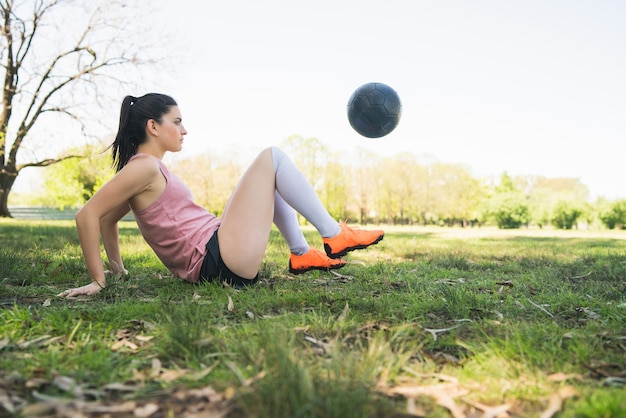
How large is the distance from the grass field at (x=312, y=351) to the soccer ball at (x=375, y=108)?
2776 millimetres

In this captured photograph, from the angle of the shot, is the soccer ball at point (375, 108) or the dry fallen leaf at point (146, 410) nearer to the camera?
the dry fallen leaf at point (146, 410)

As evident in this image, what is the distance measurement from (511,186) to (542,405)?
8491 centimetres

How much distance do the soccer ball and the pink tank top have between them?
3.16 m

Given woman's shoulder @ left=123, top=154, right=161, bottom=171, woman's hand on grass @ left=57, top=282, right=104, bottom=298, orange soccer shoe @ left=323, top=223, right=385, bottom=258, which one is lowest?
woman's hand on grass @ left=57, top=282, right=104, bottom=298

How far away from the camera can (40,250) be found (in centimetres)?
597

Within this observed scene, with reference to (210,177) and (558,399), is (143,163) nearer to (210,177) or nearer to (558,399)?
(558,399)

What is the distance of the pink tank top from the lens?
331cm

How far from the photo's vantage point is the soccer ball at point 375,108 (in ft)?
19.7

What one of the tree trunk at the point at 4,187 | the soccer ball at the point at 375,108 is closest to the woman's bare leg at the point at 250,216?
the soccer ball at the point at 375,108

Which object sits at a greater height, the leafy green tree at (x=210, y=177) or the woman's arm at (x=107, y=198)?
the leafy green tree at (x=210, y=177)

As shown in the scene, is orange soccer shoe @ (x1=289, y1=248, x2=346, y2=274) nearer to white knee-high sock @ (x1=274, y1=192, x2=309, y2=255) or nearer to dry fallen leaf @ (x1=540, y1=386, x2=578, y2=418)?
white knee-high sock @ (x1=274, y1=192, x2=309, y2=255)

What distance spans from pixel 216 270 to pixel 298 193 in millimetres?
876

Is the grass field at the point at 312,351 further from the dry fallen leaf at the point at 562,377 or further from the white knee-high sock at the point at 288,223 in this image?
the white knee-high sock at the point at 288,223

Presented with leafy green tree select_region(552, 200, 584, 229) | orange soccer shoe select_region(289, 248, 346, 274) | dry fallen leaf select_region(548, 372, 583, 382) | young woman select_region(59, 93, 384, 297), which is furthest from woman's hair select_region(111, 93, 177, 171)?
leafy green tree select_region(552, 200, 584, 229)
